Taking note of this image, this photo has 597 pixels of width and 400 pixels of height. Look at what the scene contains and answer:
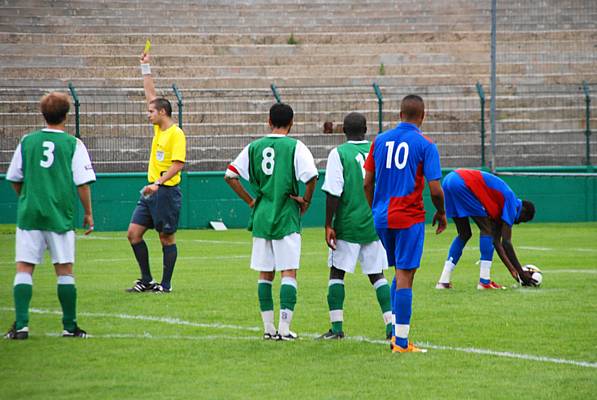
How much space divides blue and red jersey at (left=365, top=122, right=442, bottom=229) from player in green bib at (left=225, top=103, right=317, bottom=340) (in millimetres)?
673

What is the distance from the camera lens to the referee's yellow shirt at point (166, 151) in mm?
12500

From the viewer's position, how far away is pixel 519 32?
3388cm

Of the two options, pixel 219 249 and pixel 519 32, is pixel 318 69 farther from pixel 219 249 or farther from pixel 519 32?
pixel 219 249

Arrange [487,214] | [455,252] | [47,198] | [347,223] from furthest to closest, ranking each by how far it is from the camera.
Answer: [487,214] → [455,252] → [347,223] → [47,198]

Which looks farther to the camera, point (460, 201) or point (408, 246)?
point (460, 201)

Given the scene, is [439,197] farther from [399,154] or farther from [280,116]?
[280,116]

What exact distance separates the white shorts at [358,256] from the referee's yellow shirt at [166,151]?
354cm

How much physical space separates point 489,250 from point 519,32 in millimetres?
22091

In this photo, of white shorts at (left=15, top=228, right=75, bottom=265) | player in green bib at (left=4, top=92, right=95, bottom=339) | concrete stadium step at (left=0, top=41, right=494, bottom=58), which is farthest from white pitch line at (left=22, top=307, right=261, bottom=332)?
concrete stadium step at (left=0, top=41, right=494, bottom=58)

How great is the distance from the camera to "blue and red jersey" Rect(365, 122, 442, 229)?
8.73 metres

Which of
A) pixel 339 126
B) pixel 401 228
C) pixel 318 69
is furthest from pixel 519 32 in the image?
pixel 401 228

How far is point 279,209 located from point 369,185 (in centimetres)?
76

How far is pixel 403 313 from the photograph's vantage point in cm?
859

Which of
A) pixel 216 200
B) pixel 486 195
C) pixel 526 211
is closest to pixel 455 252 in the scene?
pixel 486 195
